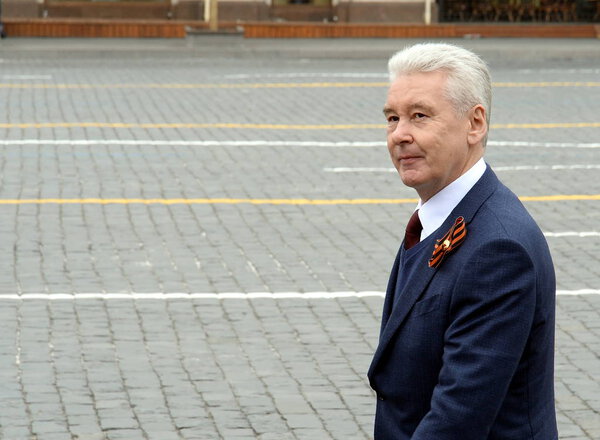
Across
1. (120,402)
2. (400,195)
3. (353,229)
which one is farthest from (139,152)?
(120,402)

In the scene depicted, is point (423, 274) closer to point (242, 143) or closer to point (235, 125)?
point (242, 143)

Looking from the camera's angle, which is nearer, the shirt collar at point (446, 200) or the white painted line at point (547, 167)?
the shirt collar at point (446, 200)

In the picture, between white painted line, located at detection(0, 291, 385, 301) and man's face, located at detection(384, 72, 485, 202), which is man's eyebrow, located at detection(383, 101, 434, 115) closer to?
man's face, located at detection(384, 72, 485, 202)

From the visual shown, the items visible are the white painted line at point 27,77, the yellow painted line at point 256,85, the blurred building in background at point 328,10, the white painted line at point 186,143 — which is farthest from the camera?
the blurred building in background at point 328,10

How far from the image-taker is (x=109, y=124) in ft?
56.1

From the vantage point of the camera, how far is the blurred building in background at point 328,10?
109 feet

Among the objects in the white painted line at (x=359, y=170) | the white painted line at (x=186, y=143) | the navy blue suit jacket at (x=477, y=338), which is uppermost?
the navy blue suit jacket at (x=477, y=338)

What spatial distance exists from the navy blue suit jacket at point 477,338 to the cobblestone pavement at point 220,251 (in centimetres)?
318

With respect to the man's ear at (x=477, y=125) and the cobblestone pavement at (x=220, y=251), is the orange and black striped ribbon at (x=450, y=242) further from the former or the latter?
the cobblestone pavement at (x=220, y=251)

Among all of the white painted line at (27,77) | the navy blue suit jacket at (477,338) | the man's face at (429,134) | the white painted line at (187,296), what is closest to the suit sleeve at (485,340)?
the navy blue suit jacket at (477,338)

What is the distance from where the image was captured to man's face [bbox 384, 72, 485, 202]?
3.01 metres

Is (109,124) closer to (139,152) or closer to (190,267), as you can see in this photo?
(139,152)

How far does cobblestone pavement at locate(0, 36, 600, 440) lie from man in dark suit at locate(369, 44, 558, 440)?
3188mm

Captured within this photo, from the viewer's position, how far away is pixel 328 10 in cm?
3472
